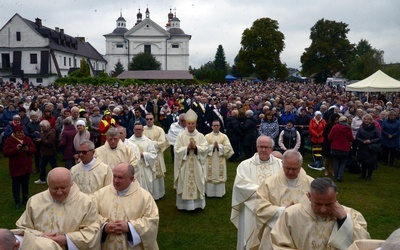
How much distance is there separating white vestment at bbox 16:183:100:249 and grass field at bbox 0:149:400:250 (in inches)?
105

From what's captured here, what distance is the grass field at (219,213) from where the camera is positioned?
671 cm

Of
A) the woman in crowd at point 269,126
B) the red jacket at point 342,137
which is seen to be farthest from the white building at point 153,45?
the red jacket at point 342,137

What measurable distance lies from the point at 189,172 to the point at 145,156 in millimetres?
1001

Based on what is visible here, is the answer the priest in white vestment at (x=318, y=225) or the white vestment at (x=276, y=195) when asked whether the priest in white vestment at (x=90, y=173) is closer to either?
the white vestment at (x=276, y=195)

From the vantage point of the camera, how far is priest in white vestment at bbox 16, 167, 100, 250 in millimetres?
3859

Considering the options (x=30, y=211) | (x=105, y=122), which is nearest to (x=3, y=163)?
(x=105, y=122)

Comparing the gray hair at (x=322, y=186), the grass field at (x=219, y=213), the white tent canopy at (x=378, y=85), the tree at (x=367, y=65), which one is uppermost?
the tree at (x=367, y=65)

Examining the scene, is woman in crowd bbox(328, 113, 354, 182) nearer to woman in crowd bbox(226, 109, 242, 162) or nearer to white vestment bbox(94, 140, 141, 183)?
woman in crowd bbox(226, 109, 242, 162)

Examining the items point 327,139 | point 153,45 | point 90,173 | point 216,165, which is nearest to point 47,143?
point 216,165

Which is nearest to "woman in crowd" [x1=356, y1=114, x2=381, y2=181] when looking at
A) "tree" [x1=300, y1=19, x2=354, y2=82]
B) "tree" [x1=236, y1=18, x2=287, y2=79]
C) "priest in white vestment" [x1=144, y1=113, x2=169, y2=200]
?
"priest in white vestment" [x1=144, y1=113, x2=169, y2=200]

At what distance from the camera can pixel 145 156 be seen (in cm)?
796

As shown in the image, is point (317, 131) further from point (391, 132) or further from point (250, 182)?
point (250, 182)

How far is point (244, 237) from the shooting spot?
524 centimetres

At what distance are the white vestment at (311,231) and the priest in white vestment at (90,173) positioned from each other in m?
2.78
